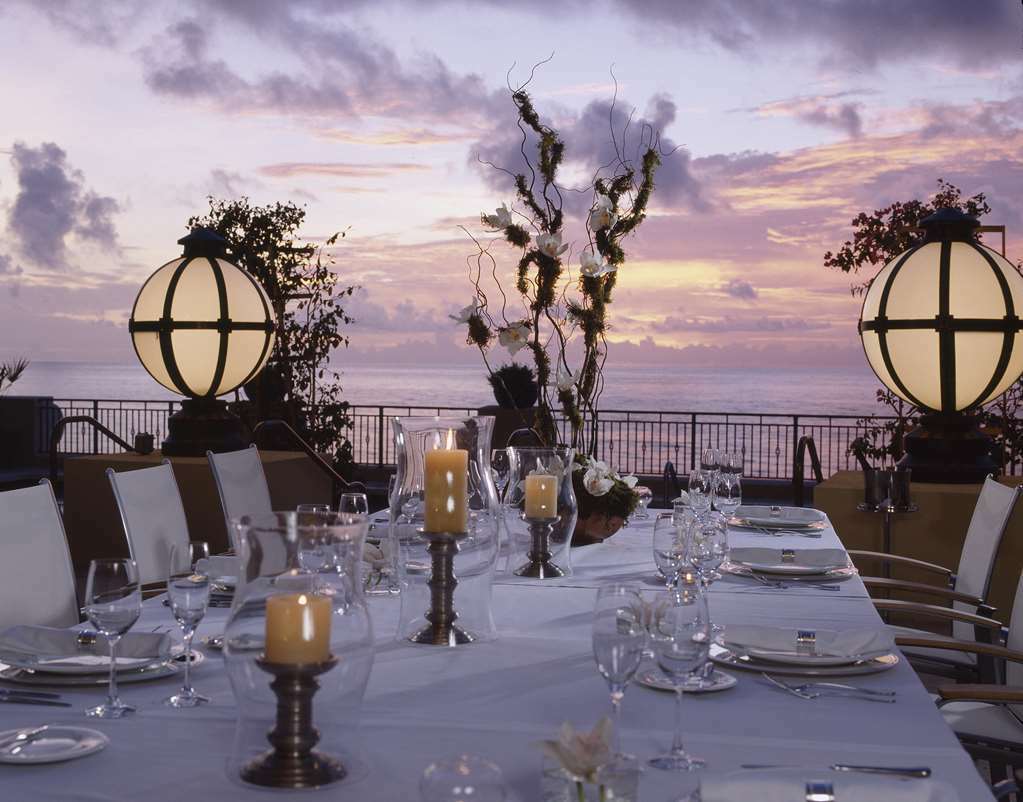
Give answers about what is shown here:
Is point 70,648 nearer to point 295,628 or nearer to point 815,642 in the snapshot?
point 295,628

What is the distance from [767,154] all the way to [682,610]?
28.5 feet

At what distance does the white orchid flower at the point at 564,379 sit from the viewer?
121 inches

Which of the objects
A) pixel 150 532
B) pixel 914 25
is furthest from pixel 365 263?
pixel 150 532

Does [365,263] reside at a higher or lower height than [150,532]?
higher

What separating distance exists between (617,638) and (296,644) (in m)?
0.39

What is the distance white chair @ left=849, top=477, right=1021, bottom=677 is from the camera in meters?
2.84

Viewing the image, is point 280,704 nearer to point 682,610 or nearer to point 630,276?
point 682,610

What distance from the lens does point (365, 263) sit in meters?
10.1

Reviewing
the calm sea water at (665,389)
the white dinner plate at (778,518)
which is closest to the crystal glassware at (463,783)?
the white dinner plate at (778,518)

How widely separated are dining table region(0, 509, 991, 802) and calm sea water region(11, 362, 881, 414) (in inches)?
1018

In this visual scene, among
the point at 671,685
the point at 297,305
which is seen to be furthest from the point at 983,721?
the point at 297,305

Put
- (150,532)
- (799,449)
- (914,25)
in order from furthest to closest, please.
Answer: (914,25)
(799,449)
(150,532)

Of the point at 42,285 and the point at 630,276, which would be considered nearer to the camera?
the point at 630,276

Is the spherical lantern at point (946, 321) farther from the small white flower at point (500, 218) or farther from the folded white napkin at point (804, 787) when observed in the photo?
the folded white napkin at point (804, 787)
